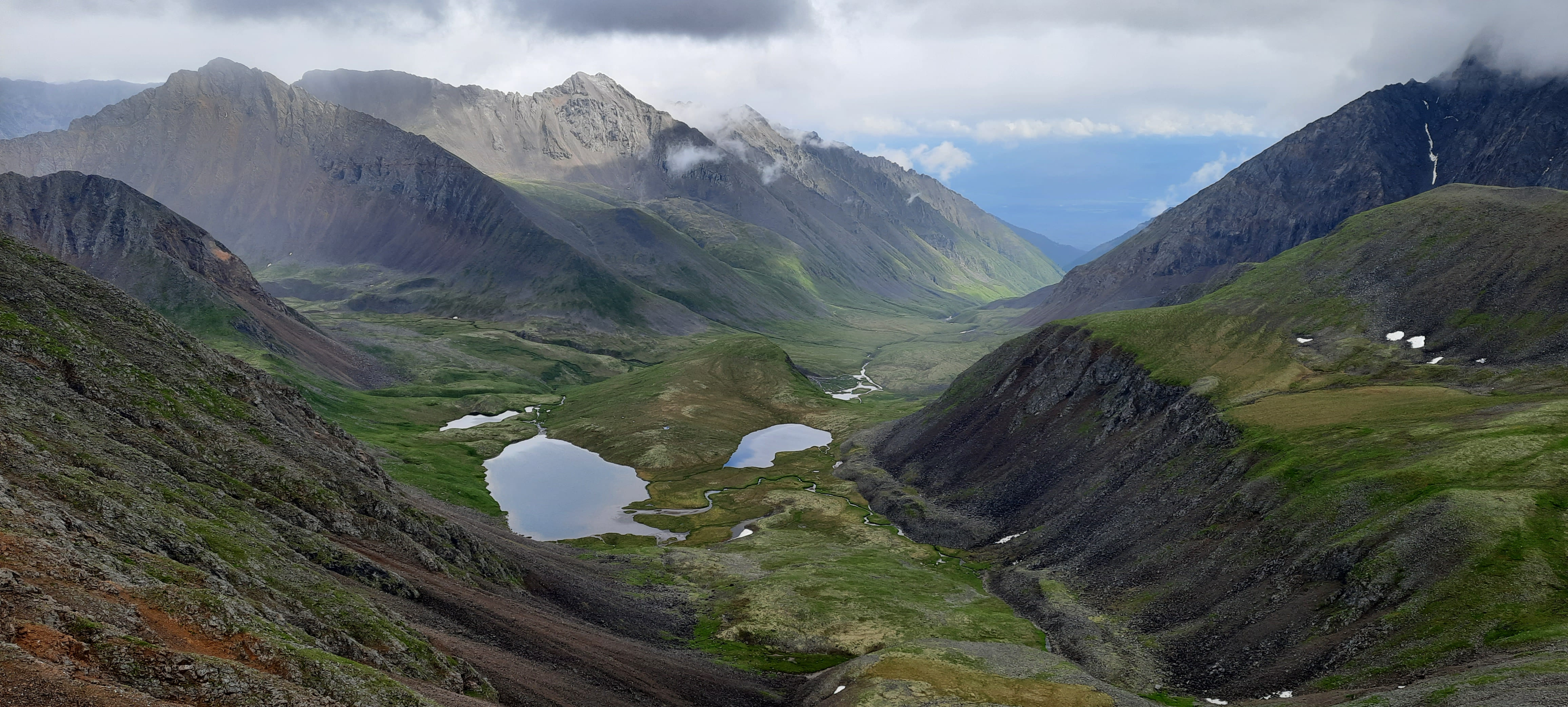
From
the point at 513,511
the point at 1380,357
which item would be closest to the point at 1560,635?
the point at 1380,357

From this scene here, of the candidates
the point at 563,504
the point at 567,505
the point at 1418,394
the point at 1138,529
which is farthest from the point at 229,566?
the point at 1418,394

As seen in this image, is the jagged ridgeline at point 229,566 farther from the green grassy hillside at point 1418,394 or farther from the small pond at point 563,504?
the green grassy hillside at point 1418,394

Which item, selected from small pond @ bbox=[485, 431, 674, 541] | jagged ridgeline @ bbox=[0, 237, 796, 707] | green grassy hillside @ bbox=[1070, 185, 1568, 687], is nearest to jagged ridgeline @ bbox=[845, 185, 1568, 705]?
green grassy hillside @ bbox=[1070, 185, 1568, 687]

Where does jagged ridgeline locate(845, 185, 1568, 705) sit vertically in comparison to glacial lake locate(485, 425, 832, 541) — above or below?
above

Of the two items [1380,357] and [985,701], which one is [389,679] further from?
[1380,357]

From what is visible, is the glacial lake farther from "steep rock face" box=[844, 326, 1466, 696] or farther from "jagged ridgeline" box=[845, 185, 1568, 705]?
"jagged ridgeline" box=[845, 185, 1568, 705]

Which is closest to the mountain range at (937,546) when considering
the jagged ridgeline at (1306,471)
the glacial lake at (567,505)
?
the jagged ridgeline at (1306,471)

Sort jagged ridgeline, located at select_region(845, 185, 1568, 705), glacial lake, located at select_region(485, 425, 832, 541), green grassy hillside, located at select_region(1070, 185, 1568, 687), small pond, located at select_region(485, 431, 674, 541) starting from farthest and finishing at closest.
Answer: small pond, located at select_region(485, 431, 674, 541), glacial lake, located at select_region(485, 425, 832, 541), jagged ridgeline, located at select_region(845, 185, 1568, 705), green grassy hillside, located at select_region(1070, 185, 1568, 687)
